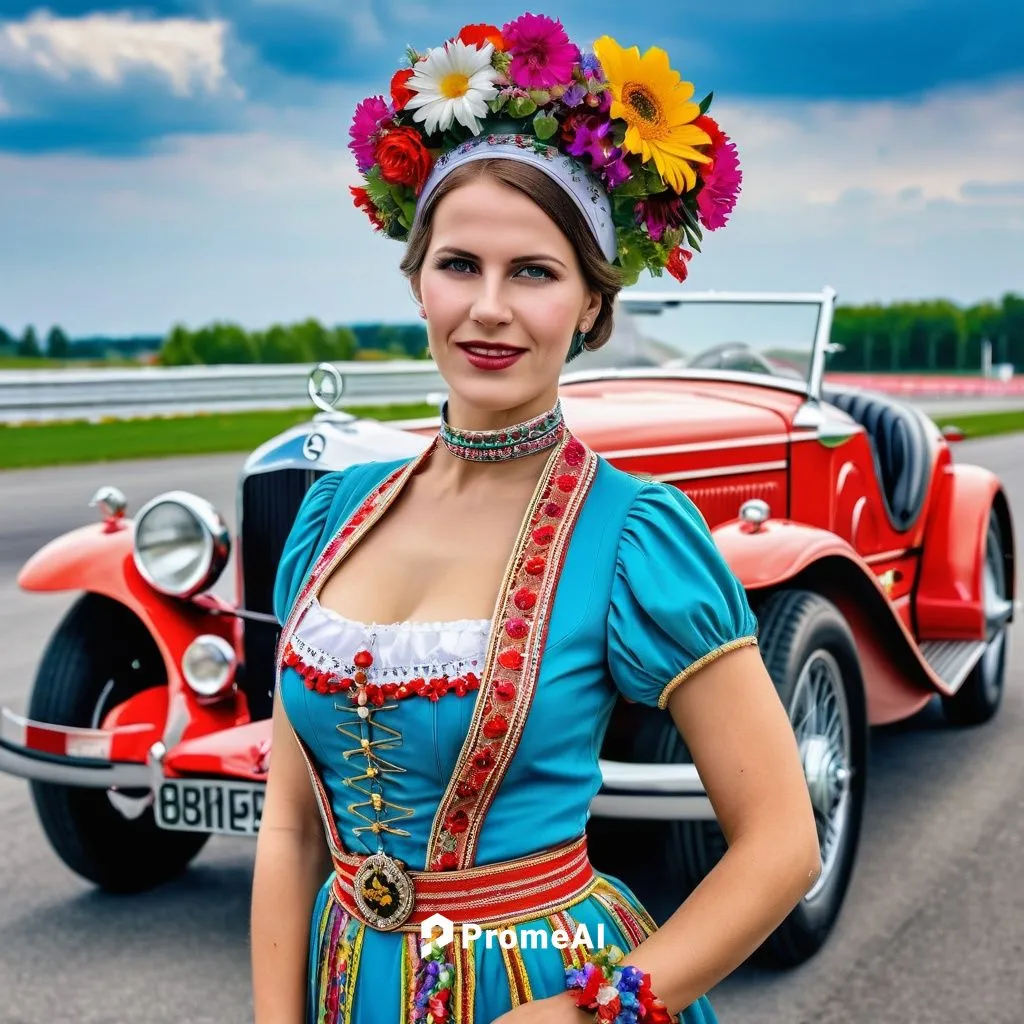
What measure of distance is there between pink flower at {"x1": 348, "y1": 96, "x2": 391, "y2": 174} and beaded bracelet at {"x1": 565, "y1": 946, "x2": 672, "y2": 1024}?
39.4 inches

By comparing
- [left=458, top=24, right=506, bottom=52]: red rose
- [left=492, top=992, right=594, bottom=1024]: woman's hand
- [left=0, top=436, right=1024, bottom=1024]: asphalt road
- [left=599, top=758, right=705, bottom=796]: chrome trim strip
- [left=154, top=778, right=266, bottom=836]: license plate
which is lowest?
[left=0, top=436, right=1024, bottom=1024]: asphalt road

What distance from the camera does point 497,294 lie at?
1545mm

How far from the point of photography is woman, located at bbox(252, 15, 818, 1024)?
1460 millimetres

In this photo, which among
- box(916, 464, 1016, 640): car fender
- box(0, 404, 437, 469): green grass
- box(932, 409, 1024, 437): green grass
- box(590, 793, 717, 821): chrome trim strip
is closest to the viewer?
box(590, 793, 717, 821): chrome trim strip

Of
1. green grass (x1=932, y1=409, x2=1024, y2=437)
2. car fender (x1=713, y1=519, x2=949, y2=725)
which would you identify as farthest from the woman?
green grass (x1=932, y1=409, x2=1024, y2=437)

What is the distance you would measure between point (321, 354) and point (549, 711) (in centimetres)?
2784

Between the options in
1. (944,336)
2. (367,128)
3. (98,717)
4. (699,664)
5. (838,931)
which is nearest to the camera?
(699,664)

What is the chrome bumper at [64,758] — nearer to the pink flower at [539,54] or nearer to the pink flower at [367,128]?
the pink flower at [367,128]

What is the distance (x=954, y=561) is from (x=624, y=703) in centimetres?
234

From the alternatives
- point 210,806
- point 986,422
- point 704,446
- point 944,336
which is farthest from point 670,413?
point 944,336

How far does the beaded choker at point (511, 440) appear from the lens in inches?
64.1

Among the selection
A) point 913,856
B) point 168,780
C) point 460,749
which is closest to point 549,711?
point 460,749

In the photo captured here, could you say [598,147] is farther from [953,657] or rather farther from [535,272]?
[953,657]

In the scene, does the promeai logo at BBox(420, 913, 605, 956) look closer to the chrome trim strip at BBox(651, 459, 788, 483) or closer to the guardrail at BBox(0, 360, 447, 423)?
the chrome trim strip at BBox(651, 459, 788, 483)
